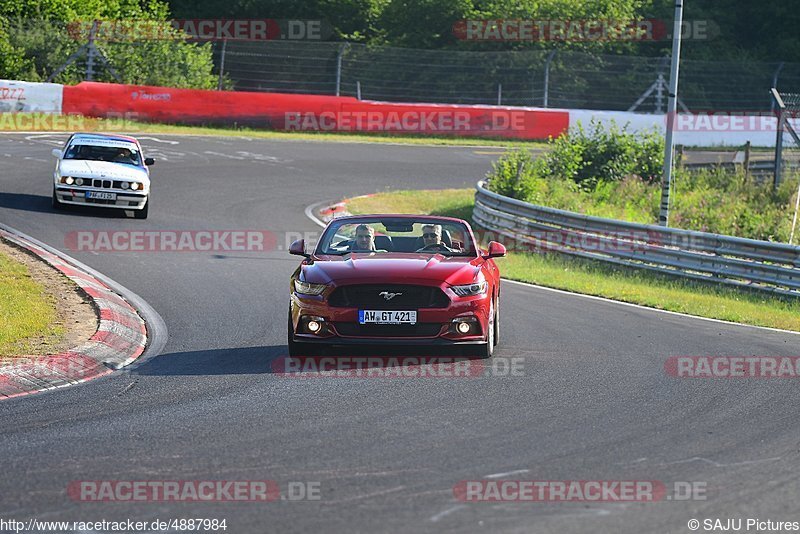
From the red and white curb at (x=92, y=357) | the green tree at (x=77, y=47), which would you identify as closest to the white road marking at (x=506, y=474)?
the red and white curb at (x=92, y=357)

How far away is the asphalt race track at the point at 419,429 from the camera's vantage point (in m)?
6.43

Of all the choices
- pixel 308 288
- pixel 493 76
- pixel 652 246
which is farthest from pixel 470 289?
pixel 493 76

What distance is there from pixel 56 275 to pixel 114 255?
3.28 metres

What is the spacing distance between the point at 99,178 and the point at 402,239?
1150cm

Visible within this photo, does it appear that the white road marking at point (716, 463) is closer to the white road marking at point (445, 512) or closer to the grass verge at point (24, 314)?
the white road marking at point (445, 512)

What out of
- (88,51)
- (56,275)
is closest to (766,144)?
(88,51)

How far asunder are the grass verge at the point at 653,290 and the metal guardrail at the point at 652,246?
205 mm

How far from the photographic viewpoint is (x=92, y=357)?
1129 cm

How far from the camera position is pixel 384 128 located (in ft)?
136

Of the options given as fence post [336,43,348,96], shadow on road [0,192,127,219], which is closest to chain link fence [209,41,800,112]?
fence post [336,43,348,96]

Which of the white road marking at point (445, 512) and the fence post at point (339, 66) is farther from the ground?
the fence post at point (339, 66)

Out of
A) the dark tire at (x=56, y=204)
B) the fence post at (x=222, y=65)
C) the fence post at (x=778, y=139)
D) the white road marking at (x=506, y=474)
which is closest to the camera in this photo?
the white road marking at (x=506, y=474)

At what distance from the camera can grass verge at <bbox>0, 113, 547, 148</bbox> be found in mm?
36250

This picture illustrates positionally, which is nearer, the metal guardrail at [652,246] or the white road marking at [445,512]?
the white road marking at [445,512]
